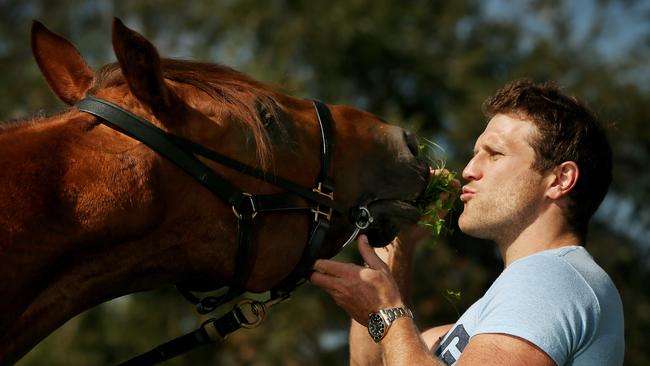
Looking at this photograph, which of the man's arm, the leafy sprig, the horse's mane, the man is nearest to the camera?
the man

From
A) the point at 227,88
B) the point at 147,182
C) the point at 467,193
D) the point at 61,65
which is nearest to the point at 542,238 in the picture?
the point at 467,193

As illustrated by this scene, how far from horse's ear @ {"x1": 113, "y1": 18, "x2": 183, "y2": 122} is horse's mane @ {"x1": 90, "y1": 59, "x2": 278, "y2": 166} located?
111 mm

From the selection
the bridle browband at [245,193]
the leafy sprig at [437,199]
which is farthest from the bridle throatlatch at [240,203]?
the leafy sprig at [437,199]

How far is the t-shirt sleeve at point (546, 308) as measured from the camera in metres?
2.57

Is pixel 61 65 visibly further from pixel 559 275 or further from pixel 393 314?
pixel 559 275

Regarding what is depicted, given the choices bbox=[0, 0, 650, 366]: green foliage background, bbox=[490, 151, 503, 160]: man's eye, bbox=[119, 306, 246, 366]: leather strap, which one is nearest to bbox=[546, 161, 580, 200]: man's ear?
bbox=[490, 151, 503, 160]: man's eye

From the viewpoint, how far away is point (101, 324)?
45.3 feet

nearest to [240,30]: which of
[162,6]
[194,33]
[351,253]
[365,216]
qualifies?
[194,33]

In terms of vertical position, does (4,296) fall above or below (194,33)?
above

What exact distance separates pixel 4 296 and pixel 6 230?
0.63 feet

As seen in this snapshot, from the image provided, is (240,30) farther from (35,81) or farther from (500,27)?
(500,27)

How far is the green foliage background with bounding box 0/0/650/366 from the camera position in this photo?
13.9m

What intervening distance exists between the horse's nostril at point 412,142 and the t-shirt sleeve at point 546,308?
72 centimetres

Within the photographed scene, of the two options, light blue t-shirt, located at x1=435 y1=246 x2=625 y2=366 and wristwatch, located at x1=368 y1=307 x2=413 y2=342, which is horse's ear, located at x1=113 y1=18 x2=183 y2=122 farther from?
light blue t-shirt, located at x1=435 y1=246 x2=625 y2=366
